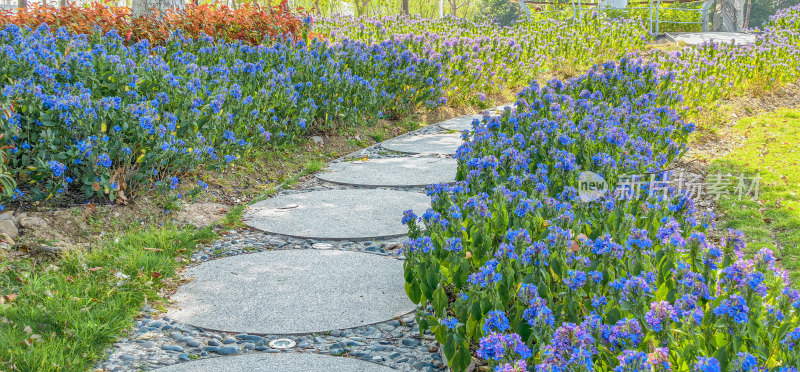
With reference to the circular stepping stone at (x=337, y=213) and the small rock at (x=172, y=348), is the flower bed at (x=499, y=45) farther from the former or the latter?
the small rock at (x=172, y=348)

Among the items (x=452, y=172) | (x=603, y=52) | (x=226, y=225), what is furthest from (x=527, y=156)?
(x=603, y=52)

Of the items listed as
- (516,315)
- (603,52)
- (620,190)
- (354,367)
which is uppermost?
(603,52)

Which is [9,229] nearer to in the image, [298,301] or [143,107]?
[143,107]

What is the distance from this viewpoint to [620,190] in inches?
127

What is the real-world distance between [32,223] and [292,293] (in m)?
1.62

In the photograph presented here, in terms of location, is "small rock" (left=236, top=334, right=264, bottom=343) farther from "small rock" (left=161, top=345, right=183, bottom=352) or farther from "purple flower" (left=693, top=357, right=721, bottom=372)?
"purple flower" (left=693, top=357, right=721, bottom=372)

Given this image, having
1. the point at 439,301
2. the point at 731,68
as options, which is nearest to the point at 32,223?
the point at 439,301

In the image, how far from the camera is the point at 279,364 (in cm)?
254

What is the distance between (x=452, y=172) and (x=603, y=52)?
6614mm

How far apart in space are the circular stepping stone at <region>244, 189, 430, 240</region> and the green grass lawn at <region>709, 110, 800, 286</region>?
2.06 meters

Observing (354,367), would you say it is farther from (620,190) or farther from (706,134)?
(706,134)

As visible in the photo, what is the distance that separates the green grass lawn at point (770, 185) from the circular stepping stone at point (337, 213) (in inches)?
81.0

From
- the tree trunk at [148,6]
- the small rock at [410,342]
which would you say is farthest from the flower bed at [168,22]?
the small rock at [410,342]

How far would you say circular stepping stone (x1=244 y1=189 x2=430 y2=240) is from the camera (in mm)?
4051
